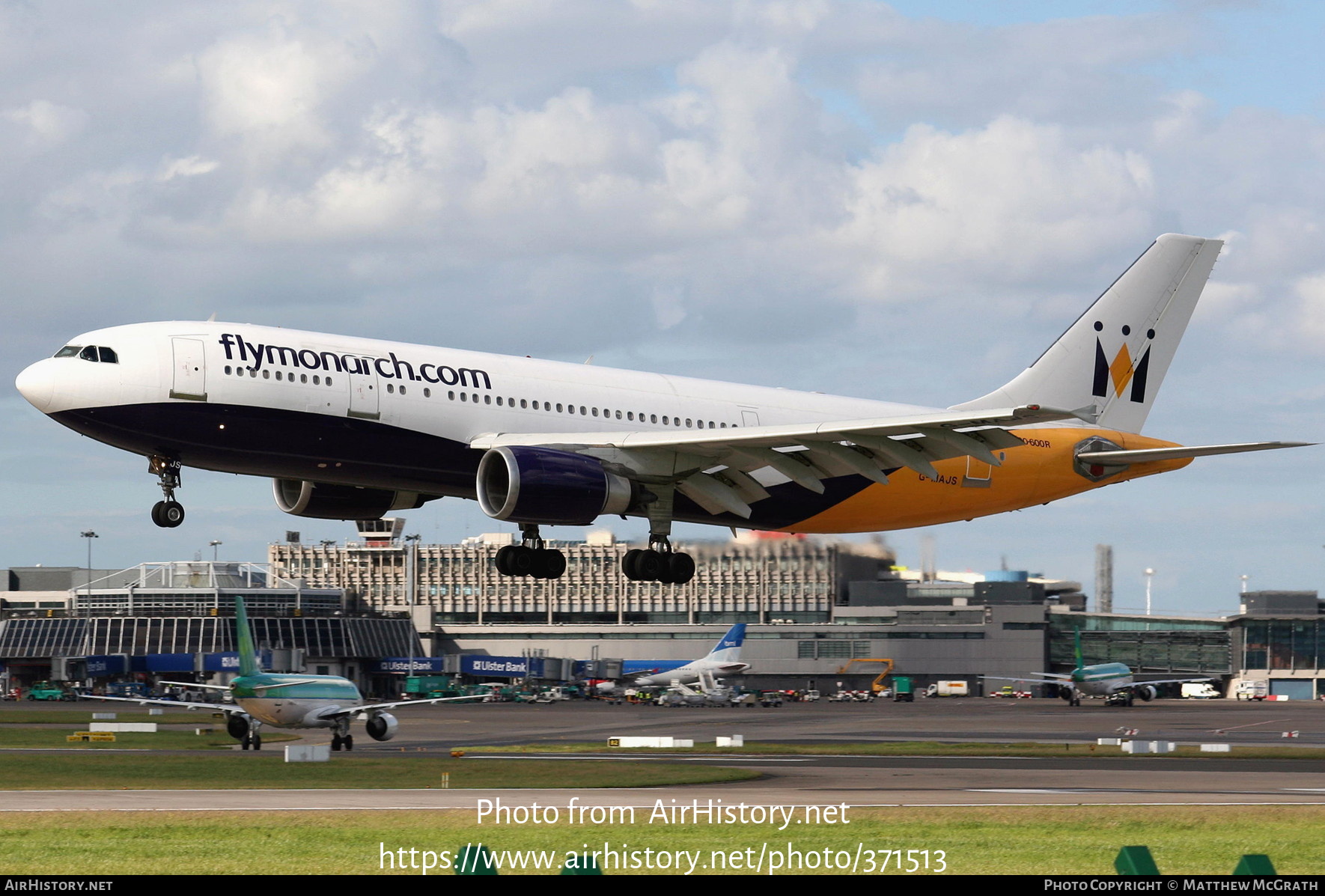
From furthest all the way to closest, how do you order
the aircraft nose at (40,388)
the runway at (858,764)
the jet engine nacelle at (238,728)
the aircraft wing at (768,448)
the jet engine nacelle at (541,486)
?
the jet engine nacelle at (238,728) → the runway at (858,764) → the aircraft wing at (768,448) → the jet engine nacelle at (541,486) → the aircraft nose at (40,388)

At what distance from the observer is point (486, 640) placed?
6432 inches

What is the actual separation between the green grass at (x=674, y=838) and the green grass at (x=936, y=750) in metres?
27.8

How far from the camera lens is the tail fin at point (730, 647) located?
435 ft

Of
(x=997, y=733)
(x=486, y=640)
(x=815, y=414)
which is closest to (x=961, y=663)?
(x=486, y=640)

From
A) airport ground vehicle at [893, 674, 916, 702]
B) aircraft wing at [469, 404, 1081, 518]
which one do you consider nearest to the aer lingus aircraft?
aircraft wing at [469, 404, 1081, 518]

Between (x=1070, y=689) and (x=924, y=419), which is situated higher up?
(x=924, y=419)

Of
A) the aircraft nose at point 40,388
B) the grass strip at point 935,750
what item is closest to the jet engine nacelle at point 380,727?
the grass strip at point 935,750

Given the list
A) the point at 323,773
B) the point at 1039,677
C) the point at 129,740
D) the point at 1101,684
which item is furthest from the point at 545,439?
the point at 1039,677

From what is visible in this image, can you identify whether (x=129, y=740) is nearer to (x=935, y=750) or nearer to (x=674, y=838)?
(x=935, y=750)

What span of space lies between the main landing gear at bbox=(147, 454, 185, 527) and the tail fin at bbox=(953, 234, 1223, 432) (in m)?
27.0

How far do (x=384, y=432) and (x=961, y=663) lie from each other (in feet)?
396

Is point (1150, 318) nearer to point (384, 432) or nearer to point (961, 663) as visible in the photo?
point (384, 432)

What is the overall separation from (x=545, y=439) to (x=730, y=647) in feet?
296

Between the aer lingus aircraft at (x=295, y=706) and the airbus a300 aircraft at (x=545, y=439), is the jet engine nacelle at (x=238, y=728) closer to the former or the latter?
the aer lingus aircraft at (x=295, y=706)
